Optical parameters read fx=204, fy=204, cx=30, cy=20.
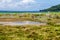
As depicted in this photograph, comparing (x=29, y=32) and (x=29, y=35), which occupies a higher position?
(x=29, y=35)

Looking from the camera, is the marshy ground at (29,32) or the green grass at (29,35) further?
the marshy ground at (29,32)

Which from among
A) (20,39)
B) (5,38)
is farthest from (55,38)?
(5,38)

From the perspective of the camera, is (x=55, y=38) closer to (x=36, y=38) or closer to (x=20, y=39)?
(x=36, y=38)

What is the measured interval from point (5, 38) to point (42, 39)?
3.70 metres

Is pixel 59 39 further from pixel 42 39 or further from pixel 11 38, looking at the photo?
pixel 11 38

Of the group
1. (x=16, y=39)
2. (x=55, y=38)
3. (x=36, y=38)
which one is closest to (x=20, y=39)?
(x=16, y=39)

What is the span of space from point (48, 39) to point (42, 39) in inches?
25.2

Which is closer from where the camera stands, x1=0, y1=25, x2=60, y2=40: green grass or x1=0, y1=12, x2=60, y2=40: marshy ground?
x1=0, y1=25, x2=60, y2=40: green grass

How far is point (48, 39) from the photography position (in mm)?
20625

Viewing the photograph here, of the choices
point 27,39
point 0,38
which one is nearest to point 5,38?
point 0,38

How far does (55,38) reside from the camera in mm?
21094

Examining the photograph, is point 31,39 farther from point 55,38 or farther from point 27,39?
point 55,38

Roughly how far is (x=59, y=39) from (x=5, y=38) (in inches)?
214

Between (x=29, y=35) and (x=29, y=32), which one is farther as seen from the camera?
(x=29, y=32)
